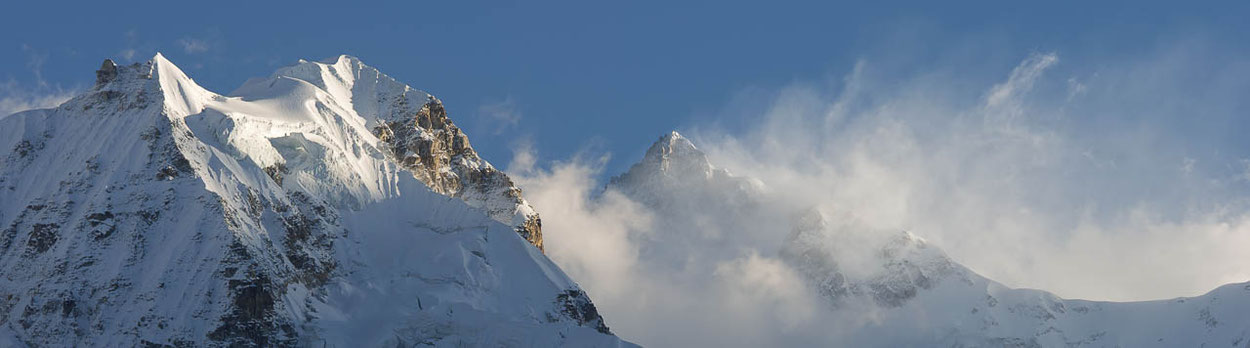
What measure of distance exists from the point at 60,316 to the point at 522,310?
57.6 meters

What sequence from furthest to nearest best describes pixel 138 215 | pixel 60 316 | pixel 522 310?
1. pixel 522 310
2. pixel 138 215
3. pixel 60 316

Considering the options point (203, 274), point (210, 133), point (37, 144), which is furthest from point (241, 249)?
point (37, 144)

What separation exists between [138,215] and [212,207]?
8.68 m

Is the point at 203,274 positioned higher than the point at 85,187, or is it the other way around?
the point at 85,187

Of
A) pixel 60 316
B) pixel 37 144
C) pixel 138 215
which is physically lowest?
pixel 60 316

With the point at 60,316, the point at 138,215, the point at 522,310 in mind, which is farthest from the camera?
the point at 522,310

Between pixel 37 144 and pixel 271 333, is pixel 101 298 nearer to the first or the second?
pixel 271 333

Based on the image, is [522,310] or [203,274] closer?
[203,274]

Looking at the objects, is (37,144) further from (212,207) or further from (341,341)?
(341,341)

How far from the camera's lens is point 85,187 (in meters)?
180

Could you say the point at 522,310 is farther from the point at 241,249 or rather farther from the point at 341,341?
the point at 241,249

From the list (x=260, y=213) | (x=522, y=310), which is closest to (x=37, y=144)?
(x=260, y=213)

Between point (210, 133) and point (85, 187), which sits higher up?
point (210, 133)

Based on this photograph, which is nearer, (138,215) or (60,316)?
(60,316)
